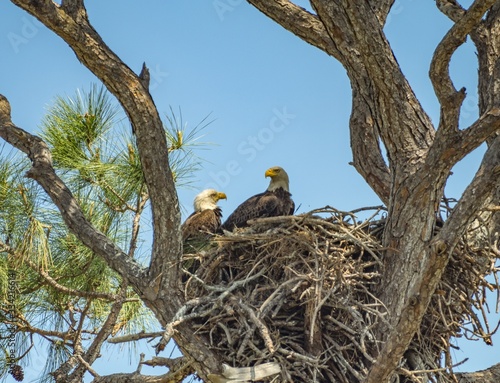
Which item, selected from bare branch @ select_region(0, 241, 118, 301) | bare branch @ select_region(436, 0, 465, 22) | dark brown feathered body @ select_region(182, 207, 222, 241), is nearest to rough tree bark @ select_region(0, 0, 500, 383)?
bare branch @ select_region(0, 241, 118, 301)

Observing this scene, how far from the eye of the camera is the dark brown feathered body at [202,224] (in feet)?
19.5

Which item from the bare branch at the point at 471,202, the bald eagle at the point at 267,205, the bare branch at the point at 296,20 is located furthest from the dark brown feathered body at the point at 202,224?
the bare branch at the point at 471,202

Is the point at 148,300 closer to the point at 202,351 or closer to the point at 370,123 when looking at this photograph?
the point at 202,351

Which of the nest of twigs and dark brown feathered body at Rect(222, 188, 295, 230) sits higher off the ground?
dark brown feathered body at Rect(222, 188, 295, 230)

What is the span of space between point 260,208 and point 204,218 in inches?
19.5

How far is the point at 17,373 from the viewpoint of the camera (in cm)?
555

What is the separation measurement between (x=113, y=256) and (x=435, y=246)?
1.68m

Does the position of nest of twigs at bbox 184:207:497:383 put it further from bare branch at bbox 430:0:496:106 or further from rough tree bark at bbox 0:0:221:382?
bare branch at bbox 430:0:496:106

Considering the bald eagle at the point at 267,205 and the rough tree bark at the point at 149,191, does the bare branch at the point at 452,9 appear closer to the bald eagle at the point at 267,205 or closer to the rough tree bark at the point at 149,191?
the bald eagle at the point at 267,205

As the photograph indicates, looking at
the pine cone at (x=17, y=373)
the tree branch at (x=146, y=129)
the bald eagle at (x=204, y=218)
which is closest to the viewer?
the tree branch at (x=146, y=129)

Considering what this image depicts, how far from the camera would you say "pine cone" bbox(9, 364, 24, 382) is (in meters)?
5.54

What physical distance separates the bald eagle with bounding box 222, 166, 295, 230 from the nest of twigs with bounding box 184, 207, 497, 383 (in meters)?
0.93

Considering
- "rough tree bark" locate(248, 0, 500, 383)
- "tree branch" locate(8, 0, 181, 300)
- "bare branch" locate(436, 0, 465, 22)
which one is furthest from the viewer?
"bare branch" locate(436, 0, 465, 22)

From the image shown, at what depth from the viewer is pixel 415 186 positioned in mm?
4461
